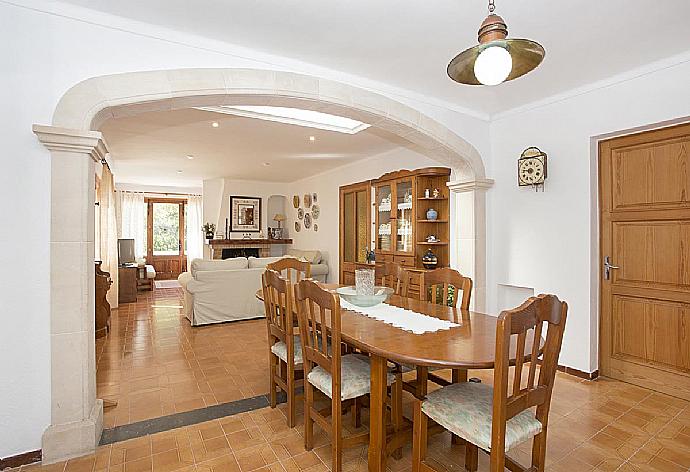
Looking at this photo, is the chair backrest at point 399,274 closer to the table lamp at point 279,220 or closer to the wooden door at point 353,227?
the wooden door at point 353,227

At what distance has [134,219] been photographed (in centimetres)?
989

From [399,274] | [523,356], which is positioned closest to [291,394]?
[399,274]

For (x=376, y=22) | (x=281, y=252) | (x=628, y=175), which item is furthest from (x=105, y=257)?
(x=628, y=175)

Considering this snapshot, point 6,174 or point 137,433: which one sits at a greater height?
point 6,174

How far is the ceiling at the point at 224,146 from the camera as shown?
14.5 ft

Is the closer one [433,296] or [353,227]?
[433,296]

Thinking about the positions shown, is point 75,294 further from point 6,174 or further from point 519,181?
point 519,181

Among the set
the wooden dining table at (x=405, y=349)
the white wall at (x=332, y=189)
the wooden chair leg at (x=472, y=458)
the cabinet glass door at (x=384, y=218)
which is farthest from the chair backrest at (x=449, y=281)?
the white wall at (x=332, y=189)

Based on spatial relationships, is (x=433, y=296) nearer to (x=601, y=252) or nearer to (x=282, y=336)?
(x=282, y=336)

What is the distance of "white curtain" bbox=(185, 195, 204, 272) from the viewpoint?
34.5ft

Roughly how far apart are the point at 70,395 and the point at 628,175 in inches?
173

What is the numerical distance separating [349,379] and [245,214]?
25.8 ft

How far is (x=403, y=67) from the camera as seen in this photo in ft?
9.98

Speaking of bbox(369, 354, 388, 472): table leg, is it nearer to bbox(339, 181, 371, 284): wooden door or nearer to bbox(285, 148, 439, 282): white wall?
bbox(285, 148, 439, 282): white wall
